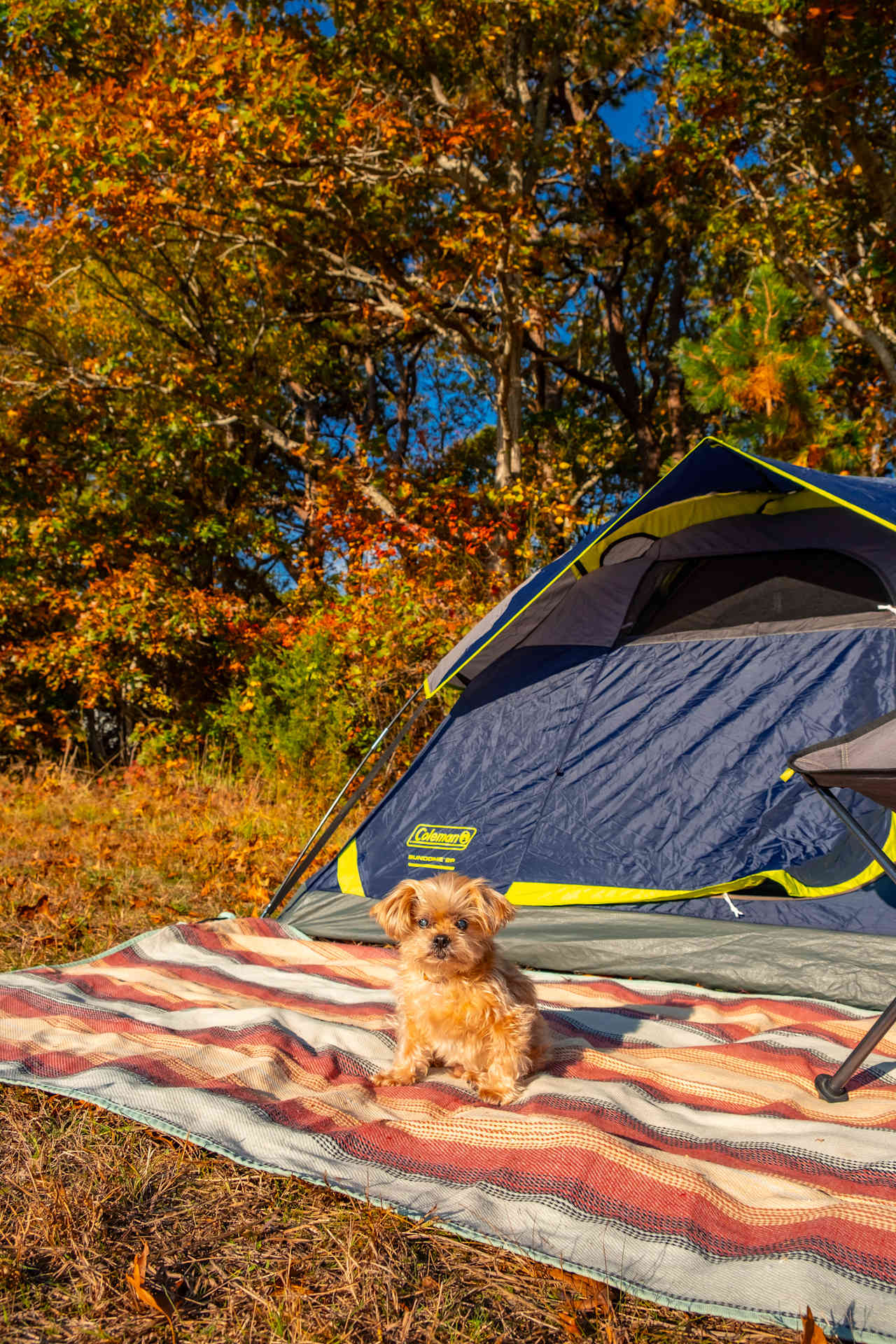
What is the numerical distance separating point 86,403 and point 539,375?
7059 mm

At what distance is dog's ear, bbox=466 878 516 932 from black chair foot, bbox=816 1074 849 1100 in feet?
3.30

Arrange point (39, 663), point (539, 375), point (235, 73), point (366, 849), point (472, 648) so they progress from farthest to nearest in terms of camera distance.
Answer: point (539, 375)
point (39, 663)
point (235, 73)
point (366, 849)
point (472, 648)

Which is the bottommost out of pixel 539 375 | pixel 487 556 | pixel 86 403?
pixel 487 556

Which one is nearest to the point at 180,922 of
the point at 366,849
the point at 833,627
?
the point at 366,849

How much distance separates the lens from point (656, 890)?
369 centimetres

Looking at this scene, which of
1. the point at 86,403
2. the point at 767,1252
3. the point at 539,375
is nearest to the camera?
the point at 767,1252

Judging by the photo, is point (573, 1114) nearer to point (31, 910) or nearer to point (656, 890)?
point (656, 890)

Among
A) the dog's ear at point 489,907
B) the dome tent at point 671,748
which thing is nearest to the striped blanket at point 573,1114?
the dome tent at point 671,748

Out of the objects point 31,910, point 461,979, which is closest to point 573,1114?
A: point 461,979

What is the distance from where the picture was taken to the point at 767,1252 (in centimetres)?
170

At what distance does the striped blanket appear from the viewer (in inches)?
66.8

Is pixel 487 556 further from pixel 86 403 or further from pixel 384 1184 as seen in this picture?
pixel 384 1184

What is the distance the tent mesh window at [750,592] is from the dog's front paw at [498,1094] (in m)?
2.37

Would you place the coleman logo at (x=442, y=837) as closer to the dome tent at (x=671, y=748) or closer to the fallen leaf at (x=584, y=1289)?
the dome tent at (x=671, y=748)
